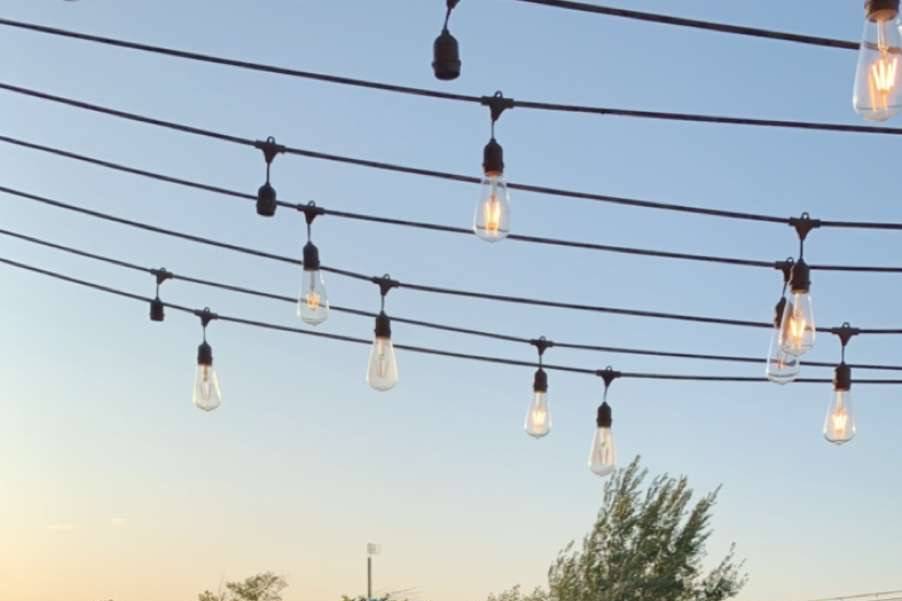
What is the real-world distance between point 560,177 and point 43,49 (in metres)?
4.54

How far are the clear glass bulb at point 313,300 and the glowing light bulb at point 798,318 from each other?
151 cm

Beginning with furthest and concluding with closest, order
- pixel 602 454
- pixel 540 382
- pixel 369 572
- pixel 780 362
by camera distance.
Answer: pixel 369 572 < pixel 540 382 < pixel 602 454 < pixel 780 362

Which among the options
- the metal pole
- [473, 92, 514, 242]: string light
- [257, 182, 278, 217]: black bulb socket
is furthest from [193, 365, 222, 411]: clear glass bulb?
the metal pole

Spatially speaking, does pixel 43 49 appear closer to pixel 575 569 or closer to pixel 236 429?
pixel 236 429

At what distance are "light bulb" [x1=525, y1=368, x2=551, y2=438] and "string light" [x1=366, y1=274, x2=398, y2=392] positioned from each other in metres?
0.75

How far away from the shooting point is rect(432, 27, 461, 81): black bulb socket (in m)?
3.13

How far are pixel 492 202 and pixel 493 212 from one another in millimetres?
34

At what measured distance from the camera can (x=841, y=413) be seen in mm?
4301

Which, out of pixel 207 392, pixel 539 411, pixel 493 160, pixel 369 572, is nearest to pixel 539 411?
pixel 539 411

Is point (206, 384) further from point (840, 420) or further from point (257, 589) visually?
point (257, 589)

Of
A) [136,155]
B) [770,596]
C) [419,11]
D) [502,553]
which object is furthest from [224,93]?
[770,596]

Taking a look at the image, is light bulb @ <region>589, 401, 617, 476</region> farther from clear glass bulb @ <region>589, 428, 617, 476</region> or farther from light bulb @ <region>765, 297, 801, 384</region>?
light bulb @ <region>765, 297, 801, 384</region>

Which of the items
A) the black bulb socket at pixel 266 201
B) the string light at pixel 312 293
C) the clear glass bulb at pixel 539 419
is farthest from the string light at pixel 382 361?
the clear glass bulb at pixel 539 419

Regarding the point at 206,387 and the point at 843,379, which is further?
the point at 206,387
